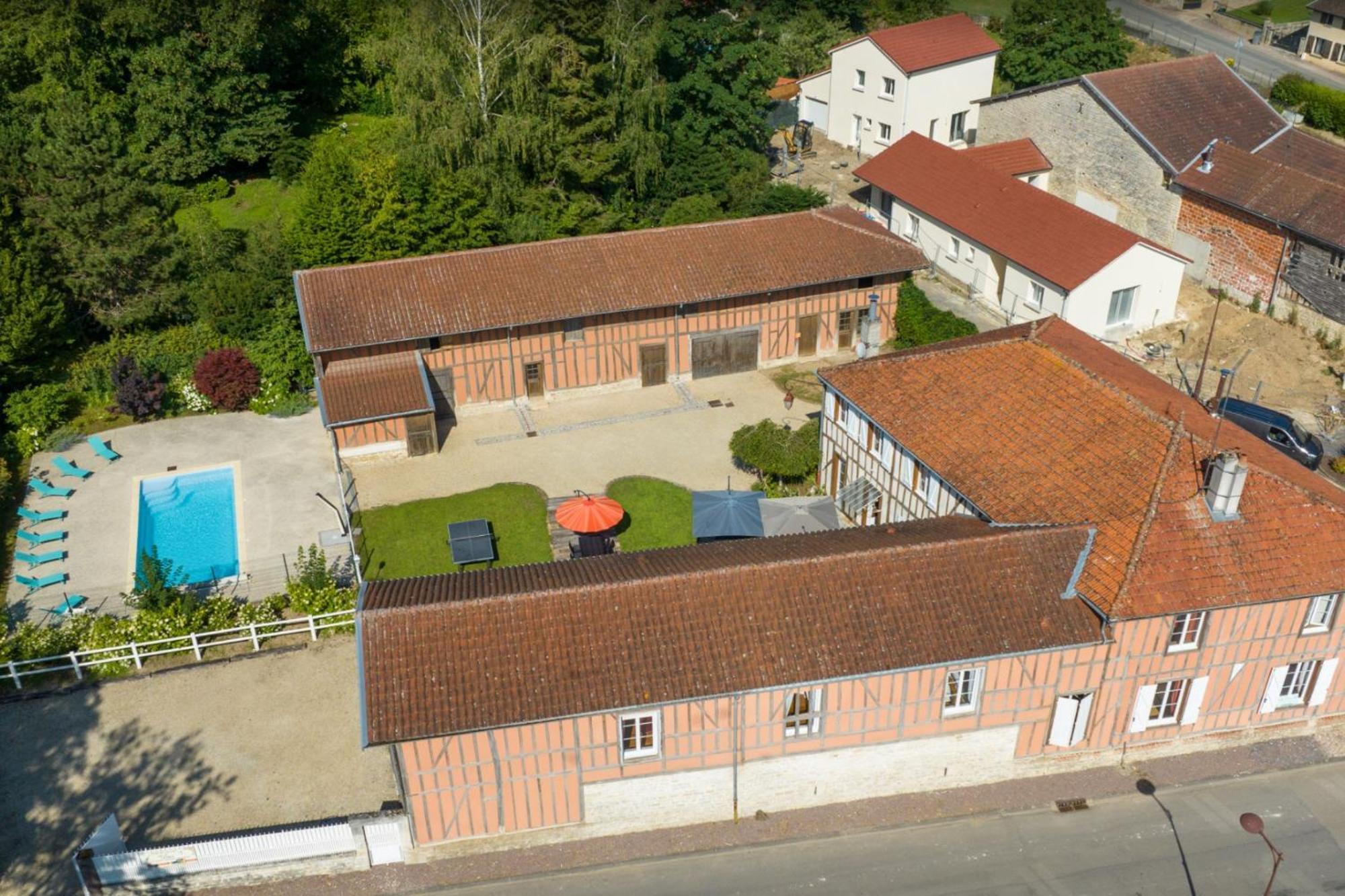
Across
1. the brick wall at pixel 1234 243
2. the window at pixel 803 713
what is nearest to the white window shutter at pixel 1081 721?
the window at pixel 803 713

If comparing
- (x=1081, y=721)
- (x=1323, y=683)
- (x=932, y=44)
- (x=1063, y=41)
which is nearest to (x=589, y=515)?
(x=1081, y=721)

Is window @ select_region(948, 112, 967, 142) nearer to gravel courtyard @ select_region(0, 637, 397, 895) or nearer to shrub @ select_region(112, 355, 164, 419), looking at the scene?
shrub @ select_region(112, 355, 164, 419)

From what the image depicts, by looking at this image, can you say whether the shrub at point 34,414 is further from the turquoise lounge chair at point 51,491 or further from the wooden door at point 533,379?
the wooden door at point 533,379

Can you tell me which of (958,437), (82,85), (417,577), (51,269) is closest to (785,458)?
(958,437)

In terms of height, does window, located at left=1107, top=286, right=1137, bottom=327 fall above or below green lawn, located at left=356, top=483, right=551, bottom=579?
above

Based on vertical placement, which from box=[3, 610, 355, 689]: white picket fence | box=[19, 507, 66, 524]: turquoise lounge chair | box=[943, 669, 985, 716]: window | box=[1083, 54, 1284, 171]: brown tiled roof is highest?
box=[1083, 54, 1284, 171]: brown tiled roof

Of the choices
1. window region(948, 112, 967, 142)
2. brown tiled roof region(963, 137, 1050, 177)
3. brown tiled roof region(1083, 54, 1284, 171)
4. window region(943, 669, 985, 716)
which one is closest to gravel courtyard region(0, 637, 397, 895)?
window region(943, 669, 985, 716)

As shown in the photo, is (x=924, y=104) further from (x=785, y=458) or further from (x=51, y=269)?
(x=51, y=269)
